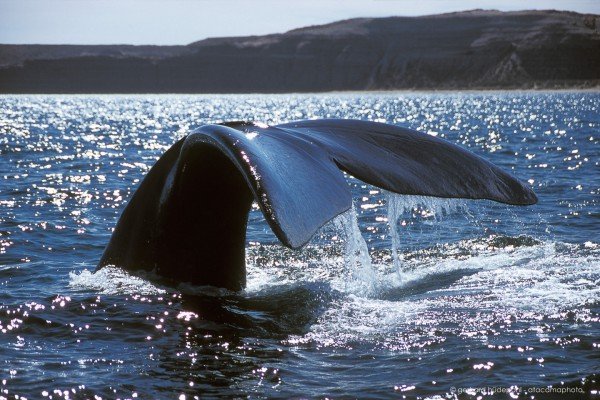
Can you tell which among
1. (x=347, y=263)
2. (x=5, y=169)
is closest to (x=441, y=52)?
(x=5, y=169)

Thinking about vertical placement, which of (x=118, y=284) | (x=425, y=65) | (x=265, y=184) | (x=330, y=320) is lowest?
(x=330, y=320)

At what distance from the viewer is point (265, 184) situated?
461cm

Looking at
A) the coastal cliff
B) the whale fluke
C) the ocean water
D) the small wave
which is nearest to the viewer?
the whale fluke

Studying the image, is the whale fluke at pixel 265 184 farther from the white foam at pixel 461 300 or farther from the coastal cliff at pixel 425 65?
the coastal cliff at pixel 425 65

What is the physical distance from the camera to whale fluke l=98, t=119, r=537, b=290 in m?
4.74

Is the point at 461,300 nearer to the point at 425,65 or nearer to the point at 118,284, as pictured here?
the point at 118,284

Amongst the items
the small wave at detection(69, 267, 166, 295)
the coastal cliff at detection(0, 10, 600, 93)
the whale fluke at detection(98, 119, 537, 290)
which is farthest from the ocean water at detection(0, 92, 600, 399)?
the coastal cliff at detection(0, 10, 600, 93)

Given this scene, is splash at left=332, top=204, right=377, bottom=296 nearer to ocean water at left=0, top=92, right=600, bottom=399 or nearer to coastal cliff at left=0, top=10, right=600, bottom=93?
ocean water at left=0, top=92, right=600, bottom=399

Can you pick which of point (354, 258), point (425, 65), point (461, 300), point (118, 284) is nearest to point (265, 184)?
point (461, 300)

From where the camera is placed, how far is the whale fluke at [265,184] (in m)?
4.74

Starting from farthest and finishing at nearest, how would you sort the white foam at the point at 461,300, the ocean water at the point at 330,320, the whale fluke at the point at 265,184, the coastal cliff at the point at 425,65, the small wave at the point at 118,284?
the coastal cliff at the point at 425,65
the small wave at the point at 118,284
the white foam at the point at 461,300
the ocean water at the point at 330,320
the whale fluke at the point at 265,184

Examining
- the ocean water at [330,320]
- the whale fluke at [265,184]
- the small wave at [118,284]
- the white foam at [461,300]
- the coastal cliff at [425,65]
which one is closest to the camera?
the whale fluke at [265,184]

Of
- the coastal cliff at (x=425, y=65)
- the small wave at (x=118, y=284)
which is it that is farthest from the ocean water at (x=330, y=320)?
the coastal cliff at (x=425, y=65)

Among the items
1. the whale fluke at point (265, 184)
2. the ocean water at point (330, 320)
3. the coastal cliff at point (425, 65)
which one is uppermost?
the coastal cliff at point (425, 65)
